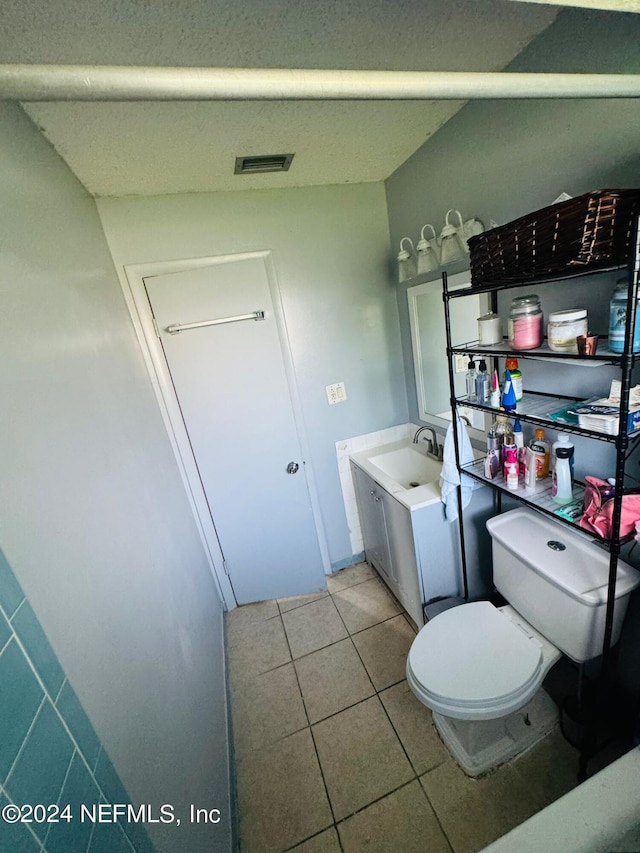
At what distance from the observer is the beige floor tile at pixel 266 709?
145 centimetres

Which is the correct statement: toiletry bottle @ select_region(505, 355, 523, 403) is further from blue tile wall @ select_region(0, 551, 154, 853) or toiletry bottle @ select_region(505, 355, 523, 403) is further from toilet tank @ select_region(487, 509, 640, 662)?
blue tile wall @ select_region(0, 551, 154, 853)

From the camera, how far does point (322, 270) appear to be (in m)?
1.86

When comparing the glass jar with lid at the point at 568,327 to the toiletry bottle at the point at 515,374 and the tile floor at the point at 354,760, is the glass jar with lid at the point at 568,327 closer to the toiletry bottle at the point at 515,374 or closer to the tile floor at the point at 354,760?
the toiletry bottle at the point at 515,374

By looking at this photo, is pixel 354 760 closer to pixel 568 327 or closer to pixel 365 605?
pixel 365 605

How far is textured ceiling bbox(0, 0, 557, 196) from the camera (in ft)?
2.49

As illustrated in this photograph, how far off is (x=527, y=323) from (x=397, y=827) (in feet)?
5.74

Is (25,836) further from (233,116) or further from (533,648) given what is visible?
(233,116)

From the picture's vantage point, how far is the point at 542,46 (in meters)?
0.97

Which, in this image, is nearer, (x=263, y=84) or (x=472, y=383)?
(x=263, y=84)

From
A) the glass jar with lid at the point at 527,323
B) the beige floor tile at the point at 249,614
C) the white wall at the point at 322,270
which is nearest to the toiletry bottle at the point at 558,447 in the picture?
the glass jar with lid at the point at 527,323

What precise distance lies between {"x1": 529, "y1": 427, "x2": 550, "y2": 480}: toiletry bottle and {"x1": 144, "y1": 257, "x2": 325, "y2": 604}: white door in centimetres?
123

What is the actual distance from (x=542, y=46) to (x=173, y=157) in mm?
1290

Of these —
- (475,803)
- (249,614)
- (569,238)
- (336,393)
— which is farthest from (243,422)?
(475,803)

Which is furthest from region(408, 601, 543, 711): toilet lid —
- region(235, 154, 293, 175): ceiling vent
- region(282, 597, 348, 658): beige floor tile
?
region(235, 154, 293, 175): ceiling vent
